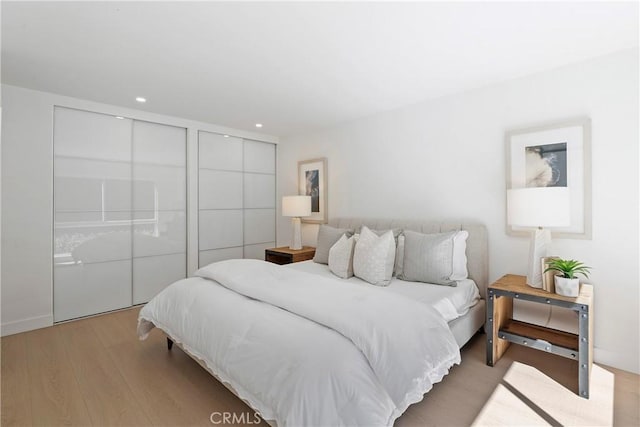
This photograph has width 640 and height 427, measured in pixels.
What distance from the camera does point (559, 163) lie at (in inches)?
97.8

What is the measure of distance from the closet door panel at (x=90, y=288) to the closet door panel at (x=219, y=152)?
163 centimetres

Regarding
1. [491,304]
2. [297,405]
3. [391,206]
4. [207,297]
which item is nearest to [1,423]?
[207,297]

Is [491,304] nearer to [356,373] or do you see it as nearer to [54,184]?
[356,373]

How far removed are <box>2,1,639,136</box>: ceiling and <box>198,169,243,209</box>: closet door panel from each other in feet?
4.23

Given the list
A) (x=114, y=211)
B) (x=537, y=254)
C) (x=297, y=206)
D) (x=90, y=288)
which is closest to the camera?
(x=537, y=254)

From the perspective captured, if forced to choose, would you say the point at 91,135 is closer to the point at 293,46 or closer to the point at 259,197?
the point at 259,197

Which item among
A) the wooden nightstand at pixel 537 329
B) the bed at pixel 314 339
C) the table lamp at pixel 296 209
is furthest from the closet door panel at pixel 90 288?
the wooden nightstand at pixel 537 329

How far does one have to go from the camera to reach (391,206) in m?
3.58

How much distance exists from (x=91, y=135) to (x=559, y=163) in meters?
4.55

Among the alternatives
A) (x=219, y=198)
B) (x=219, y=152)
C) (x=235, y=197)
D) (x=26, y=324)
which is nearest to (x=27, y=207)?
(x=26, y=324)

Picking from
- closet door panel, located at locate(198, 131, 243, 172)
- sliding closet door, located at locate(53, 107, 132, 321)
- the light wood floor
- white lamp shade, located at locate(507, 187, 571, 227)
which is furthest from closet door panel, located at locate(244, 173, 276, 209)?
white lamp shade, located at locate(507, 187, 571, 227)

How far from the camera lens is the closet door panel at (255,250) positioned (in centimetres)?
476

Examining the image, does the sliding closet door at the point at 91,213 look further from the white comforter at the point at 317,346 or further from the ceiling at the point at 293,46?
the white comforter at the point at 317,346

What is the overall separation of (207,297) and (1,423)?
1.27 m
